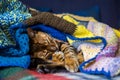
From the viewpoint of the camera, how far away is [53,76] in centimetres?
99

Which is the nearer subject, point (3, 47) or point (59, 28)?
point (3, 47)

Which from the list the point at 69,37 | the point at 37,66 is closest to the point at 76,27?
the point at 69,37

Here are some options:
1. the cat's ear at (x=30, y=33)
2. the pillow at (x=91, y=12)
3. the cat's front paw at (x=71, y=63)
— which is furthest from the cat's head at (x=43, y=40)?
the pillow at (x=91, y=12)

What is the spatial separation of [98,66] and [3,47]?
1.38 ft

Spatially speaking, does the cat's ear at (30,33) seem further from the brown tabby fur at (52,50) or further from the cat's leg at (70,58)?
the cat's leg at (70,58)

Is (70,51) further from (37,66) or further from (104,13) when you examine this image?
(104,13)

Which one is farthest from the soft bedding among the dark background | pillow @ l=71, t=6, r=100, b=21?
the dark background

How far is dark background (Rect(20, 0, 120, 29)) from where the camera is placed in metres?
2.08

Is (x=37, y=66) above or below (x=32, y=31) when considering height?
below

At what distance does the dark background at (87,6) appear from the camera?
6.82 feet

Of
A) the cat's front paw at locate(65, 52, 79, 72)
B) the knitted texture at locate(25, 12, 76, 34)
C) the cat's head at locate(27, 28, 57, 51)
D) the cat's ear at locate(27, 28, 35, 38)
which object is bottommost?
the cat's front paw at locate(65, 52, 79, 72)

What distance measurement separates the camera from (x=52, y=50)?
1.24 metres

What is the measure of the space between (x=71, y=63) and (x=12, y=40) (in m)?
0.32

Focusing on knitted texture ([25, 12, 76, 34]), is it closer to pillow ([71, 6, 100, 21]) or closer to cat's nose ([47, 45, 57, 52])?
cat's nose ([47, 45, 57, 52])
